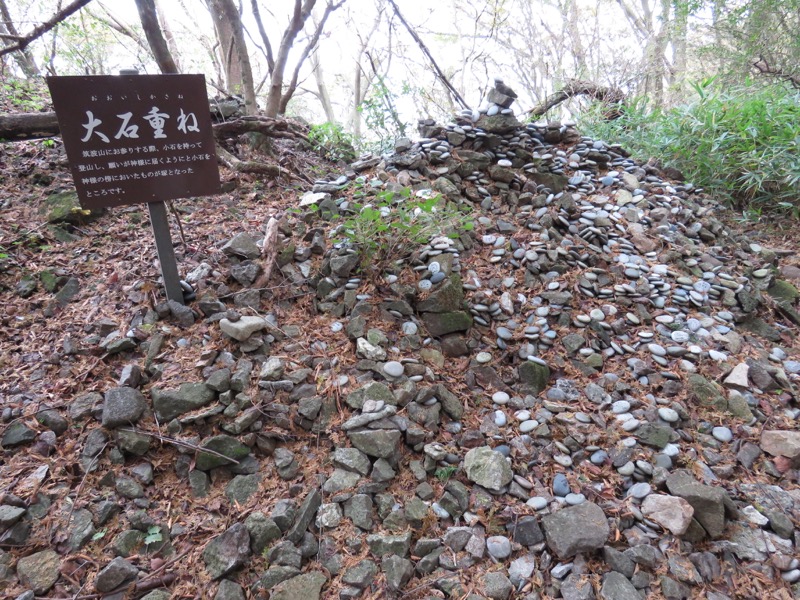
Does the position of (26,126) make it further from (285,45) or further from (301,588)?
(301,588)

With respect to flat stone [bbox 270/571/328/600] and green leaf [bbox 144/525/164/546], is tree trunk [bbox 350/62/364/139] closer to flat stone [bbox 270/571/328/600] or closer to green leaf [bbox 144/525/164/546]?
green leaf [bbox 144/525/164/546]

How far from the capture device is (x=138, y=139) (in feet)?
8.42

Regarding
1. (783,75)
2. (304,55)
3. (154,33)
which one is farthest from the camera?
(304,55)

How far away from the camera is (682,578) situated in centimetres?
200

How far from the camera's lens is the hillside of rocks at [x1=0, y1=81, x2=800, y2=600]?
80.3 inches

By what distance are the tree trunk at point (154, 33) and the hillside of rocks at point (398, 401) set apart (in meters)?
1.33

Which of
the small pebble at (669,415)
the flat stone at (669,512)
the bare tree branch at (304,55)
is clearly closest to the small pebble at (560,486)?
the flat stone at (669,512)

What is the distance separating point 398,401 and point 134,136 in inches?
84.6

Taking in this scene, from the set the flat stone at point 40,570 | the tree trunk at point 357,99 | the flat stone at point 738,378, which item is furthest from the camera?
the tree trunk at point 357,99

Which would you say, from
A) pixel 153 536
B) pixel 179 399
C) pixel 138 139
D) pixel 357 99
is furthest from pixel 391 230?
pixel 357 99

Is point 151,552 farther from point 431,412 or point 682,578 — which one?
point 682,578

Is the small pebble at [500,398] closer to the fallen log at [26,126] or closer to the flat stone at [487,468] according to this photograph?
the flat stone at [487,468]

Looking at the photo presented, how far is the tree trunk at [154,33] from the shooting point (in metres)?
3.95

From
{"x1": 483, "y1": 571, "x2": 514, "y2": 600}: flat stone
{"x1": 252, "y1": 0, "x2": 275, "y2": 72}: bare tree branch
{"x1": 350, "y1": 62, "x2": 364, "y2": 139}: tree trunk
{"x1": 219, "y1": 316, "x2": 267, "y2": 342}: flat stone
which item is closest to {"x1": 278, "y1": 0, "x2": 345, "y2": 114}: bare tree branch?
{"x1": 252, "y1": 0, "x2": 275, "y2": 72}: bare tree branch
